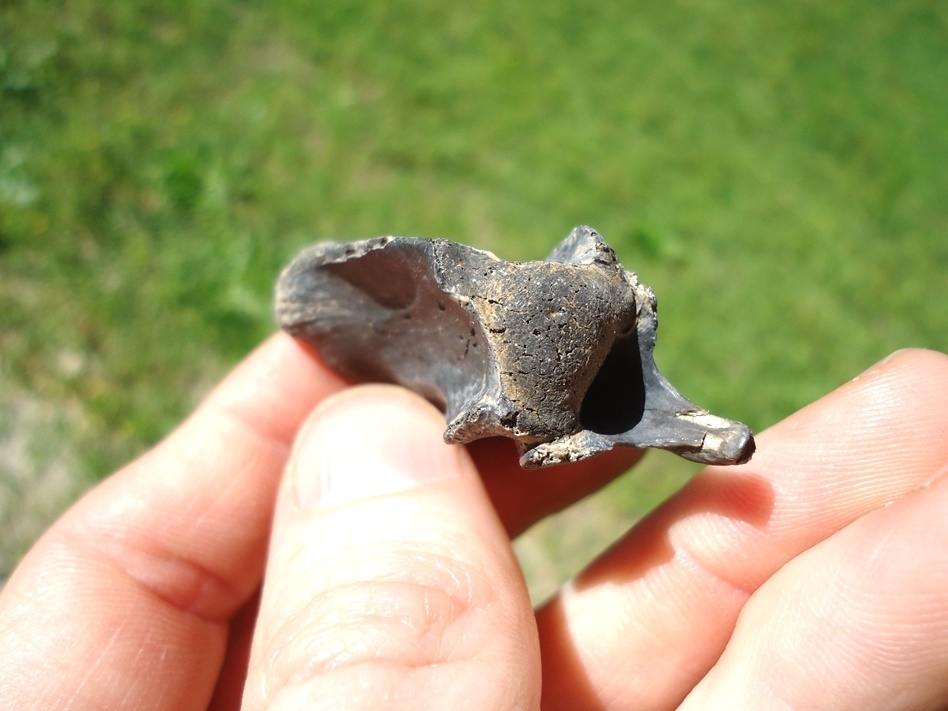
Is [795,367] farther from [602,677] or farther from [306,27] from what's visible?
[306,27]

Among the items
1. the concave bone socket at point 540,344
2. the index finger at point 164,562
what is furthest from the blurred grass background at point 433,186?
the concave bone socket at point 540,344

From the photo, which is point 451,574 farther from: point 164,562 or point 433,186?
point 433,186

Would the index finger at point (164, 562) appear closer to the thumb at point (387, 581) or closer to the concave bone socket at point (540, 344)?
the thumb at point (387, 581)

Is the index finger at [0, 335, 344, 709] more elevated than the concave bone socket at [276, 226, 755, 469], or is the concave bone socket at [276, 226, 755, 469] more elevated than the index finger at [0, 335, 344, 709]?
the concave bone socket at [276, 226, 755, 469]

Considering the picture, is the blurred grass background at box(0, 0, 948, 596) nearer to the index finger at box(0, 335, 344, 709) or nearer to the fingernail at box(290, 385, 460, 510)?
the index finger at box(0, 335, 344, 709)

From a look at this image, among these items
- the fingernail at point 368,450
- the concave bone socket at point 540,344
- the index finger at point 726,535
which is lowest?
the index finger at point 726,535

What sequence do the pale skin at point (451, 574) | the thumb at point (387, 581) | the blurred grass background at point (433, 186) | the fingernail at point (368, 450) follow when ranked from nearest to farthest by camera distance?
the thumb at point (387, 581) < the pale skin at point (451, 574) < the fingernail at point (368, 450) < the blurred grass background at point (433, 186)

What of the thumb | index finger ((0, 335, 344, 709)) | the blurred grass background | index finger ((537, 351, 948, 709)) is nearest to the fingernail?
the thumb
